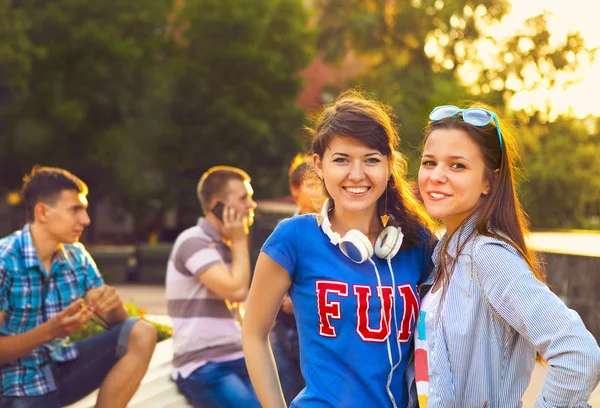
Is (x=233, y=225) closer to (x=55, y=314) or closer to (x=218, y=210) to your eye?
(x=218, y=210)

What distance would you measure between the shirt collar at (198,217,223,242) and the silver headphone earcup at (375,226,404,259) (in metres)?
2.65

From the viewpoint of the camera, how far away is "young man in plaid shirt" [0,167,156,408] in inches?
186

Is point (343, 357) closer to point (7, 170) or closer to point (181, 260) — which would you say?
point (181, 260)

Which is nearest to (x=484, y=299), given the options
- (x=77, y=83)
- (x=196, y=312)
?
(x=196, y=312)

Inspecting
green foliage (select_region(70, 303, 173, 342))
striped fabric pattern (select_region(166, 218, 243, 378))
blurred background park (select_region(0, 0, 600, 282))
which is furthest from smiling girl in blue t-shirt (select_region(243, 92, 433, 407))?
blurred background park (select_region(0, 0, 600, 282))

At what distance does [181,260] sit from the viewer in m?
5.20

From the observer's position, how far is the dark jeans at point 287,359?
5141mm

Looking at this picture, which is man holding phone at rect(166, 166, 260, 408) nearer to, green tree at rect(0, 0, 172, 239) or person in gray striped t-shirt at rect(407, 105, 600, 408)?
person in gray striped t-shirt at rect(407, 105, 600, 408)

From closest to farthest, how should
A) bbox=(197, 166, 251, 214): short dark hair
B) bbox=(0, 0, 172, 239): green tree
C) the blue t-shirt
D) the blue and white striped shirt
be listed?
the blue and white striped shirt < the blue t-shirt < bbox=(197, 166, 251, 214): short dark hair < bbox=(0, 0, 172, 239): green tree

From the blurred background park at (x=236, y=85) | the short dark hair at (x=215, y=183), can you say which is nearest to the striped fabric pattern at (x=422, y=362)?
the short dark hair at (x=215, y=183)

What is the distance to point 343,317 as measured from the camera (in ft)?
8.93

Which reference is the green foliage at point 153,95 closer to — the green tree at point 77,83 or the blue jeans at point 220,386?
the green tree at point 77,83

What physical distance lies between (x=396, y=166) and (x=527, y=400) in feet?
14.0

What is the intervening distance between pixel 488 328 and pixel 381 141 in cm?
74
